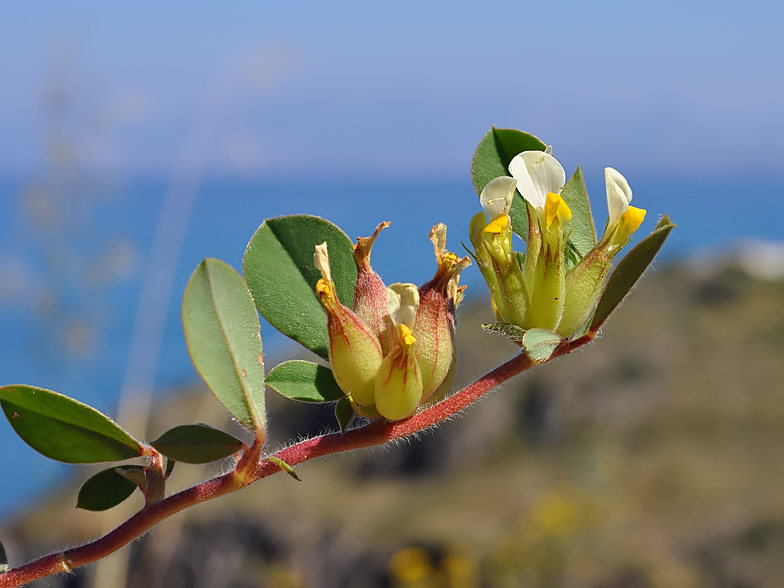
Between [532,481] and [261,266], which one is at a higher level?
[261,266]

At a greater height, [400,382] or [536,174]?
[536,174]

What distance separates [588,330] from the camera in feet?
1.68

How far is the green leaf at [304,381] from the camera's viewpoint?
0.53m

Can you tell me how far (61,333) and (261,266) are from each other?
10.7 ft

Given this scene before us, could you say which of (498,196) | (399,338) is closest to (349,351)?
(399,338)

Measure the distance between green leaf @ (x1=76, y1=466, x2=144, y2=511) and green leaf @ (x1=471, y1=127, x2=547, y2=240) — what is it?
0.35 meters

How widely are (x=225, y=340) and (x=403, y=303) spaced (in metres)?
0.12

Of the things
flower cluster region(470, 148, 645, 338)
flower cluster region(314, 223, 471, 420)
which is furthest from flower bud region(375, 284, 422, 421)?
flower cluster region(470, 148, 645, 338)

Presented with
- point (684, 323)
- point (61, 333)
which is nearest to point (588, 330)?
point (61, 333)

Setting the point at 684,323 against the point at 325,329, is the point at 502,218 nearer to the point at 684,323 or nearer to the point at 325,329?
the point at 325,329

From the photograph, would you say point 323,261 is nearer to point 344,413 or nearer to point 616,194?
point 344,413

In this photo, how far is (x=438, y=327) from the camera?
1.66 feet

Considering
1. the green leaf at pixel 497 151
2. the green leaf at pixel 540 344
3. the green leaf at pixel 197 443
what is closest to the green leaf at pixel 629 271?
the green leaf at pixel 540 344

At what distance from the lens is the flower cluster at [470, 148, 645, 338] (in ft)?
1.74
